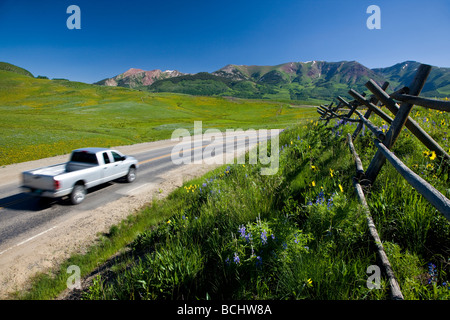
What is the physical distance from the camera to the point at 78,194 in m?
7.73

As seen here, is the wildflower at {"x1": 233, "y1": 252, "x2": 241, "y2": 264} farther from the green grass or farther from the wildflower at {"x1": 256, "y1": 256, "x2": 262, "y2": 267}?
the wildflower at {"x1": 256, "y1": 256, "x2": 262, "y2": 267}

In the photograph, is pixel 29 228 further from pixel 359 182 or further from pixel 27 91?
pixel 27 91

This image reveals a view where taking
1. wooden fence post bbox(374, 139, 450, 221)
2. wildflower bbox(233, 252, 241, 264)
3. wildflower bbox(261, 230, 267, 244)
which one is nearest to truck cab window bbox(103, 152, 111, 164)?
wildflower bbox(233, 252, 241, 264)

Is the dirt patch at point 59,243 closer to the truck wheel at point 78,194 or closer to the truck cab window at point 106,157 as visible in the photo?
the truck wheel at point 78,194

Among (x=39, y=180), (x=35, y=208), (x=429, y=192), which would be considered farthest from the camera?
(x=35, y=208)

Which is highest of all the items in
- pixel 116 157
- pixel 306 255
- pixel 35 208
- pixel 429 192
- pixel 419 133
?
pixel 419 133

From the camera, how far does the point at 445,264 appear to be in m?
2.16

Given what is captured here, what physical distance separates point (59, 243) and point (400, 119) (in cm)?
819

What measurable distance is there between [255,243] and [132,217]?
5342 mm

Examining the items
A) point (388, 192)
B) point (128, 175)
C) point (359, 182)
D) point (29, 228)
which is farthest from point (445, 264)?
point (128, 175)

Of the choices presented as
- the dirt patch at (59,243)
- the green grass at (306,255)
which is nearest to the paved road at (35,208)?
the dirt patch at (59,243)

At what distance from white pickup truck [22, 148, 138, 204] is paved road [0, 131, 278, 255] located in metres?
0.51

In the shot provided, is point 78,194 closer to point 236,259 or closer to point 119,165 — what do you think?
point 119,165

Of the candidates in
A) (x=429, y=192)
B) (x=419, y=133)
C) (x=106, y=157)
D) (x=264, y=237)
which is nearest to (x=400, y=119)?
(x=419, y=133)
